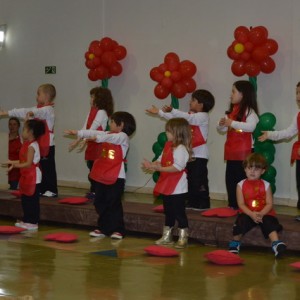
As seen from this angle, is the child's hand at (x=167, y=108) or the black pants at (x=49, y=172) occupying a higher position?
the child's hand at (x=167, y=108)

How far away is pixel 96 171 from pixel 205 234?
1194mm

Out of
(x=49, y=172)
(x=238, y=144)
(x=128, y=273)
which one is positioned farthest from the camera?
(x=49, y=172)

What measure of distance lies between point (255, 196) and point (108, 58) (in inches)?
148

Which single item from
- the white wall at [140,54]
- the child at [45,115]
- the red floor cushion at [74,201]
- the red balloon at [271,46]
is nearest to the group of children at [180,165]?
the child at [45,115]

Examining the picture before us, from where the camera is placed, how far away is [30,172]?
738 cm

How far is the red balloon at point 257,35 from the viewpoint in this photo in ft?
26.0

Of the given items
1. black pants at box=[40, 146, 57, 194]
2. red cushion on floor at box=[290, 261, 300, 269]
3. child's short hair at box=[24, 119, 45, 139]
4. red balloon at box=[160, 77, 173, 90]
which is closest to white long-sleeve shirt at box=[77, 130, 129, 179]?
child's short hair at box=[24, 119, 45, 139]

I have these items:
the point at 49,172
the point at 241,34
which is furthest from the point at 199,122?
the point at 49,172

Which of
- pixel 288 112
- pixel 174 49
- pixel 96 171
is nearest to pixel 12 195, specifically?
pixel 96 171

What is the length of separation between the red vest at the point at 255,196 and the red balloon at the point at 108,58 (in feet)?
12.0

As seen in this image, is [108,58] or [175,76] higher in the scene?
[108,58]

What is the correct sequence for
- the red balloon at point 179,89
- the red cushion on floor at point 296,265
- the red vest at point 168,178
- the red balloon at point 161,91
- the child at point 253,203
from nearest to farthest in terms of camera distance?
the red cushion on floor at point 296,265, the child at point 253,203, the red vest at point 168,178, the red balloon at point 179,89, the red balloon at point 161,91

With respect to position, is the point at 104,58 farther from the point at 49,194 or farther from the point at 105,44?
the point at 49,194

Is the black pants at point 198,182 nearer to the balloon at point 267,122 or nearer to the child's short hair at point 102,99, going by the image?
the balloon at point 267,122
